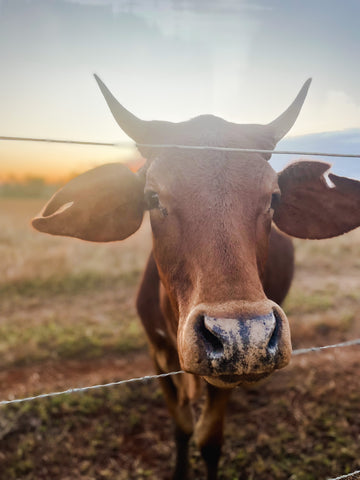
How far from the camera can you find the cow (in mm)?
1737

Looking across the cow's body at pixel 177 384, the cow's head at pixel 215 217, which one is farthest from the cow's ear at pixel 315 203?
the cow's body at pixel 177 384

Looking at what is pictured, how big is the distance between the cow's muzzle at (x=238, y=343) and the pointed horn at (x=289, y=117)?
1391 mm

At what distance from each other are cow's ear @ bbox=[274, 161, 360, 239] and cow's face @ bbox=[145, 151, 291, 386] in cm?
49

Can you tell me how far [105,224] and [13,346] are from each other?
3629 millimetres

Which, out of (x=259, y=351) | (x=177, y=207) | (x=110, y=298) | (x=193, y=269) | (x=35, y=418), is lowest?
(x=110, y=298)

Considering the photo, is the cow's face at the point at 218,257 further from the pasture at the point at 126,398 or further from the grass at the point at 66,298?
the grass at the point at 66,298

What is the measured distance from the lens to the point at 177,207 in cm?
218

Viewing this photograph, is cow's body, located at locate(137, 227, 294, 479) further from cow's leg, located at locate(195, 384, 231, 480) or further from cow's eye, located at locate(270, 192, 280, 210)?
cow's eye, located at locate(270, 192, 280, 210)

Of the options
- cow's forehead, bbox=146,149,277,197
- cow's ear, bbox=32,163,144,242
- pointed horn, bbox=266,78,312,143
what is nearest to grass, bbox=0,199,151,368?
cow's ear, bbox=32,163,144,242

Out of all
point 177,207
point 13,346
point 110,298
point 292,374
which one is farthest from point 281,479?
point 110,298

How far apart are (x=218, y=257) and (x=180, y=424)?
2194 millimetres

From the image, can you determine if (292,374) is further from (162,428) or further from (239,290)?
(239,290)

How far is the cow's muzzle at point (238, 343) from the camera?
165 centimetres

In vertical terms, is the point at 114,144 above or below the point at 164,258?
above
